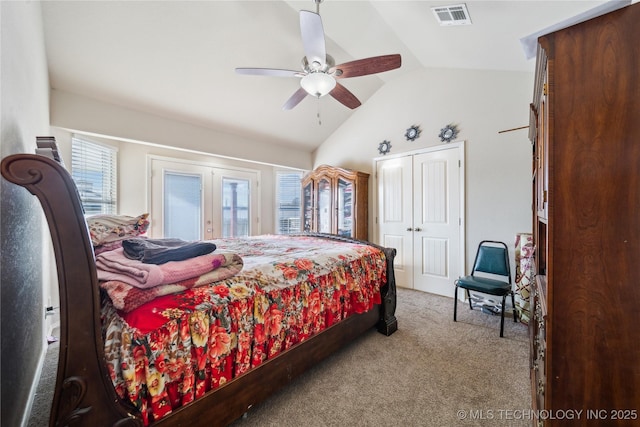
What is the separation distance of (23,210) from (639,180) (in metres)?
2.66

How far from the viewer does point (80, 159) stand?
114 inches

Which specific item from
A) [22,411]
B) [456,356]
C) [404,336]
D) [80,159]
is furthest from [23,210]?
[456,356]

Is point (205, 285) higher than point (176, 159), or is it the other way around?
point (176, 159)

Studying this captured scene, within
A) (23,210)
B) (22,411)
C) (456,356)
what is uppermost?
(23,210)

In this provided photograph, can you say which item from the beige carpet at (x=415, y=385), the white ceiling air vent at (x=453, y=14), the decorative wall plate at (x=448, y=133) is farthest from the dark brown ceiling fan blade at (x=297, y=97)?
the beige carpet at (x=415, y=385)

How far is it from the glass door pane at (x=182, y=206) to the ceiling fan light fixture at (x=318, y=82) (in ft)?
8.79

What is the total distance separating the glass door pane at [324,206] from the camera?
446cm

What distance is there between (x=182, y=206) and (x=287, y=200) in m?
1.98

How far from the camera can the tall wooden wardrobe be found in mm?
846

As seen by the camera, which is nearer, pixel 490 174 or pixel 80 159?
pixel 80 159

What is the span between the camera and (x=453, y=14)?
217cm

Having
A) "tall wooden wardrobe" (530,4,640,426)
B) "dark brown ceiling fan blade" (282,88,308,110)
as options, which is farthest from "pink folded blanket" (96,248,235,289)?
"dark brown ceiling fan blade" (282,88,308,110)

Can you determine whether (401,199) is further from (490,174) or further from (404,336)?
(404,336)

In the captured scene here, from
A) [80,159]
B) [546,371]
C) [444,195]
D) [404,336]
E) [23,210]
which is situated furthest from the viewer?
[444,195]
